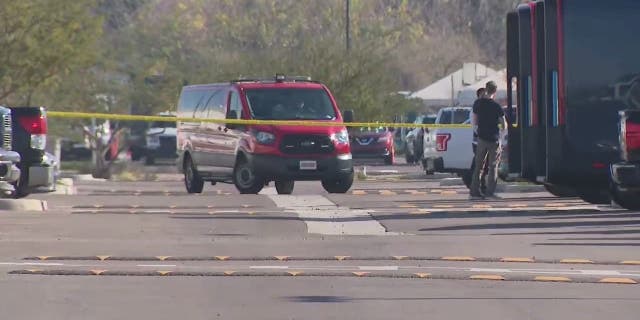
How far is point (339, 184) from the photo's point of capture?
26469mm

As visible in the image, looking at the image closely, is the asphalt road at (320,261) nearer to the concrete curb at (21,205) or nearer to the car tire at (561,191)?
the concrete curb at (21,205)

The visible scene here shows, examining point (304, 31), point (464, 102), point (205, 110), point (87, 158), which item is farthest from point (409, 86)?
point (205, 110)

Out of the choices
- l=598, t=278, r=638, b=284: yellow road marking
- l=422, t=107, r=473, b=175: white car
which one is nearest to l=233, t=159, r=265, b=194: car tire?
l=422, t=107, r=473, b=175: white car

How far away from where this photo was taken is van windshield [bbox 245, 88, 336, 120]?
25875 mm

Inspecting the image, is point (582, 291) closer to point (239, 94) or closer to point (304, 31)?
point (239, 94)

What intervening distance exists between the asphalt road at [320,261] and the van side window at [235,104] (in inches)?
143

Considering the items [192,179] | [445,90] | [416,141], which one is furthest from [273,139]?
[445,90]

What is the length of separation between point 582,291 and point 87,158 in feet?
145

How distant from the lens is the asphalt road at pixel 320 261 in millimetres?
11062

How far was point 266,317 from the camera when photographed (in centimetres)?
1053

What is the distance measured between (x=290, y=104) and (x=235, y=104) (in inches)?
34.5

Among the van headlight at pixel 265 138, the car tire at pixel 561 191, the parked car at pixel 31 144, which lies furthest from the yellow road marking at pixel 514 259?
the van headlight at pixel 265 138

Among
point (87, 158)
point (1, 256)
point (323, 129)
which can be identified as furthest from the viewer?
point (87, 158)

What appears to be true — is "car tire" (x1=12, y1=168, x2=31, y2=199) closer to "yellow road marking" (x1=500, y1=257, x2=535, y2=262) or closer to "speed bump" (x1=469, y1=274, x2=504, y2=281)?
"yellow road marking" (x1=500, y1=257, x2=535, y2=262)
